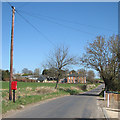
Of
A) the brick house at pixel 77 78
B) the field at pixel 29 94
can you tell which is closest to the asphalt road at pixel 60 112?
the field at pixel 29 94

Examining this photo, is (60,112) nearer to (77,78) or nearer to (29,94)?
(29,94)

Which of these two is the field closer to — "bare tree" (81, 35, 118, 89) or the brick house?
"bare tree" (81, 35, 118, 89)

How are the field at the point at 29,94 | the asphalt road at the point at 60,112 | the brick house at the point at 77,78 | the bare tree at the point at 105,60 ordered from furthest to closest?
1. the brick house at the point at 77,78
2. the bare tree at the point at 105,60
3. the field at the point at 29,94
4. the asphalt road at the point at 60,112

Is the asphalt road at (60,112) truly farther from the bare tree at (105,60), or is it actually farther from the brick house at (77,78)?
the brick house at (77,78)

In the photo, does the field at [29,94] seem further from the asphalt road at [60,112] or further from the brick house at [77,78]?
the brick house at [77,78]

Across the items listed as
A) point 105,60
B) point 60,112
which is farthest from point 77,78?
point 60,112

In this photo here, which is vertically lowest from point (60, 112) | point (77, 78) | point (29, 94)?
point (77, 78)

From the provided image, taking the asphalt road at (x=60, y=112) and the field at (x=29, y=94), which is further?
the field at (x=29, y=94)

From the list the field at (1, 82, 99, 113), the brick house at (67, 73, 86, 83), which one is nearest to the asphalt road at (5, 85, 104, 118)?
the field at (1, 82, 99, 113)

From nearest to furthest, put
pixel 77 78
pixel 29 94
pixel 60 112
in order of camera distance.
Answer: pixel 60 112
pixel 29 94
pixel 77 78

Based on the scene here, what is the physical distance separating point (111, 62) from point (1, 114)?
72.4 ft

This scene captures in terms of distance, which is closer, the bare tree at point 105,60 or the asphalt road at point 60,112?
the asphalt road at point 60,112

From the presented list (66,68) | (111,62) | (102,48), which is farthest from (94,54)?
(66,68)

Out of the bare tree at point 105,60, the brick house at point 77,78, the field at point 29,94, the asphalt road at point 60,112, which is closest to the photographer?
the asphalt road at point 60,112
